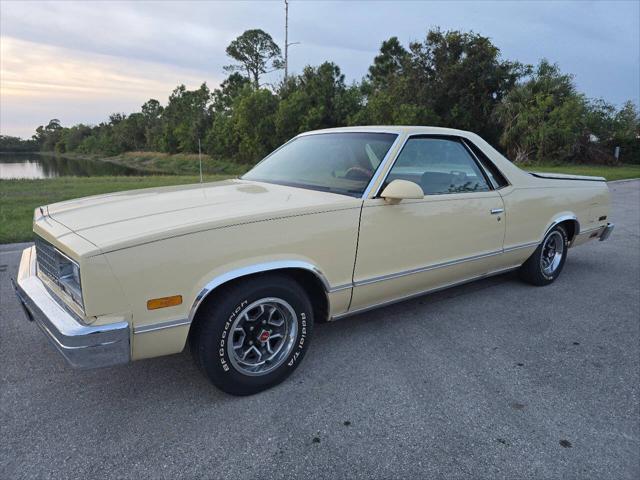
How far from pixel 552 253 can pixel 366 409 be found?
10.2 ft

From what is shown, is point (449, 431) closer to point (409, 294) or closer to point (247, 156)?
point (409, 294)

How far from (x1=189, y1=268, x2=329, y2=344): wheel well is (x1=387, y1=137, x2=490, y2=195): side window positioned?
879 millimetres

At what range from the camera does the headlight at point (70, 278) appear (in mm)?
2041

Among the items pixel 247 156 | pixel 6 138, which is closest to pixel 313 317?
pixel 247 156

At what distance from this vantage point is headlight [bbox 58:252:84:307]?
2.04 metres

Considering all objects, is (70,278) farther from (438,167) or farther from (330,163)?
(438,167)

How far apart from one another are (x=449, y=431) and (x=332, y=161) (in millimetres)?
1982

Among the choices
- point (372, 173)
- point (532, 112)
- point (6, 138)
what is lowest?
point (6, 138)

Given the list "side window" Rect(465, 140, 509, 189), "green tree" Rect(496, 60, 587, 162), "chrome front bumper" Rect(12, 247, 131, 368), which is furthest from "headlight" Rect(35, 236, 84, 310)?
"green tree" Rect(496, 60, 587, 162)

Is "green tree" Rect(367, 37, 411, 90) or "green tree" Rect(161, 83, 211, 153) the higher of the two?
"green tree" Rect(367, 37, 411, 90)

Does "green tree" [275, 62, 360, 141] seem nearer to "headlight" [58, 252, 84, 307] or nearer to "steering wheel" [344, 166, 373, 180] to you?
"steering wheel" [344, 166, 373, 180]

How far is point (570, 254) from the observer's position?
583 centimetres

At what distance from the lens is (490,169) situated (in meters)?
3.77

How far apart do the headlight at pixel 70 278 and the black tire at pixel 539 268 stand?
3.84 m
